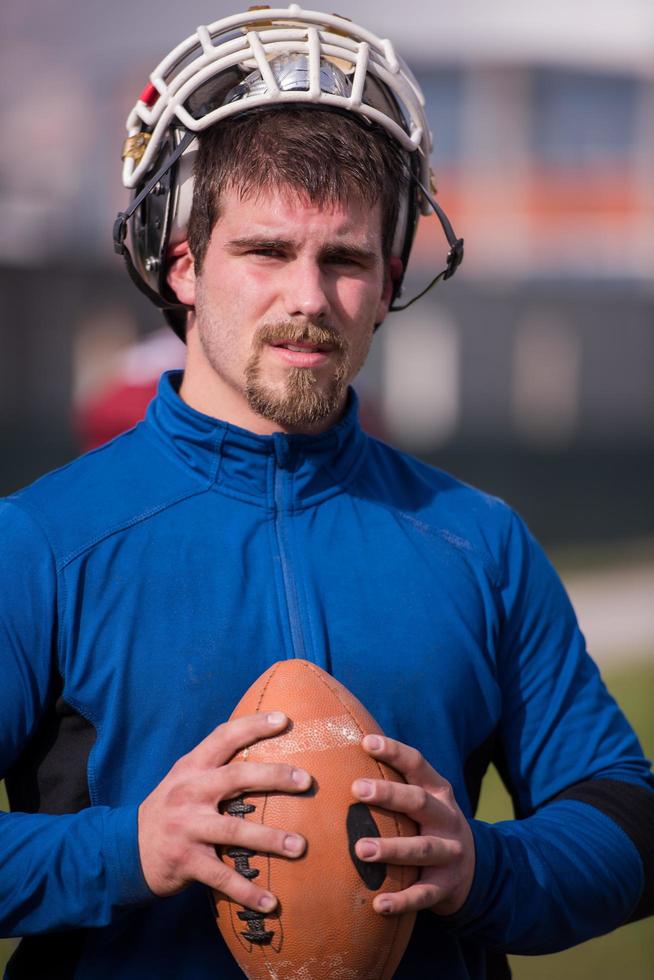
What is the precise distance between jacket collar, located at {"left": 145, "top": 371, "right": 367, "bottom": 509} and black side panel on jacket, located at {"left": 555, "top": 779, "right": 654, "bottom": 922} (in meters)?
0.70

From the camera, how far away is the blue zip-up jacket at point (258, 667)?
2086 millimetres

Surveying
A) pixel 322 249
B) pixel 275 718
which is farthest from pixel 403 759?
pixel 322 249

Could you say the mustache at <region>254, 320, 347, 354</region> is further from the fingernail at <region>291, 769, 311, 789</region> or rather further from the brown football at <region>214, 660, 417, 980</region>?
the fingernail at <region>291, 769, 311, 789</region>

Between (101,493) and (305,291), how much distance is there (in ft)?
1.63

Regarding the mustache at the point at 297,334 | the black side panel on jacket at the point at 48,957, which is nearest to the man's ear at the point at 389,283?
the mustache at the point at 297,334

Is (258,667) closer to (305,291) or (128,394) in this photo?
(305,291)

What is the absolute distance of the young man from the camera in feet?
6.62

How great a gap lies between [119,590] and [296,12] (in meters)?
1.19

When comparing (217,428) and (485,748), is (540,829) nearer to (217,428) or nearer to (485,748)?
(485,748)

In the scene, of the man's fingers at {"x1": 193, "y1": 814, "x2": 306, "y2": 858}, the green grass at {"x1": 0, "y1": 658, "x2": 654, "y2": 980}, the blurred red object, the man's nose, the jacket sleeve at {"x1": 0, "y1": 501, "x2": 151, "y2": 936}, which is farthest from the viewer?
the blurred red object

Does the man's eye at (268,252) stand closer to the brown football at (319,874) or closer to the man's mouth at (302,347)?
the man's mouth at (302,347)

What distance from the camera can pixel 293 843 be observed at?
1.92 meters

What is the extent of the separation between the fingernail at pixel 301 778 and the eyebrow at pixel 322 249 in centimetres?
90

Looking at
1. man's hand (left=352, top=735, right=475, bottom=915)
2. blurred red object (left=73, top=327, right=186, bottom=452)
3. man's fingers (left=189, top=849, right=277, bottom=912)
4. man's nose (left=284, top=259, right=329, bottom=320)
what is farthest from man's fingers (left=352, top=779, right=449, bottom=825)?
blurred red object (left=73, top=327, right=186, bottom=452)
